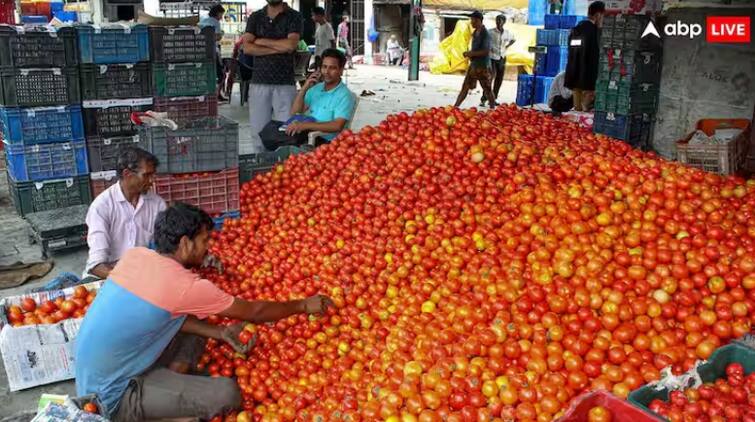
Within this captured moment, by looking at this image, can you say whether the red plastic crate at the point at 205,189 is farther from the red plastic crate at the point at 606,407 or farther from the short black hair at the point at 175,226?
the red plastic crate at the point at 606,407

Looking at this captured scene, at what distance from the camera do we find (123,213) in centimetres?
455

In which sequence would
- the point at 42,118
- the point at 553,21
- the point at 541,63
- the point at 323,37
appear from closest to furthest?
the point at 42,118 < the point at 541,63 < the point at 553,21 < the point at 323,37

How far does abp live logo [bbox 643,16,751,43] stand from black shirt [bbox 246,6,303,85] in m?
4.59

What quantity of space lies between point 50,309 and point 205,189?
5.37 feet

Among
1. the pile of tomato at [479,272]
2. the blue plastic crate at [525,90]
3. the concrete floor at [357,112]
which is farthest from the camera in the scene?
the blue plastic crate at [525,90]

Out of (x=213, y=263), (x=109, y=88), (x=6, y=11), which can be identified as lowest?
(x=213, y=263)

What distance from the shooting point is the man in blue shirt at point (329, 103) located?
6.29 m

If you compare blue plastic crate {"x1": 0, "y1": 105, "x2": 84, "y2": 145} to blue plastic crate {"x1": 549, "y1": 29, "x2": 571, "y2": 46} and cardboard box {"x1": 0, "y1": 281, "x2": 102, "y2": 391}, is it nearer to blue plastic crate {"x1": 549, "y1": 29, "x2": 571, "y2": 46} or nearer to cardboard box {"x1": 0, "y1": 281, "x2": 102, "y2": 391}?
cardboard box {"x1": 0, "y1": 281, "x2": 102, "y2": 391}

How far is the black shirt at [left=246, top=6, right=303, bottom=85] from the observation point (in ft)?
23.9

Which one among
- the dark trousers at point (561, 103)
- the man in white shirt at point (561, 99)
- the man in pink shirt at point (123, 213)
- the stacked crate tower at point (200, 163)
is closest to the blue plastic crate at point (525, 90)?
the man in white shirt at point (561, 99)

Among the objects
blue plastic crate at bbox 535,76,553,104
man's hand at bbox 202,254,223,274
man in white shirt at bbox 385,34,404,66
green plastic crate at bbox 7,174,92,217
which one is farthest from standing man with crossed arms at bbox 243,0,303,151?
man in white shirt at bbox 385,34,404,66

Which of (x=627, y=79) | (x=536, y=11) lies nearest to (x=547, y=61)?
(x=627, y=79)

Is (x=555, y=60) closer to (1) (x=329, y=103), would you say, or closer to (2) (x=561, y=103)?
(2) (x=561, y=103)

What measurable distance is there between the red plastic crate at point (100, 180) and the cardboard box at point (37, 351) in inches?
114
